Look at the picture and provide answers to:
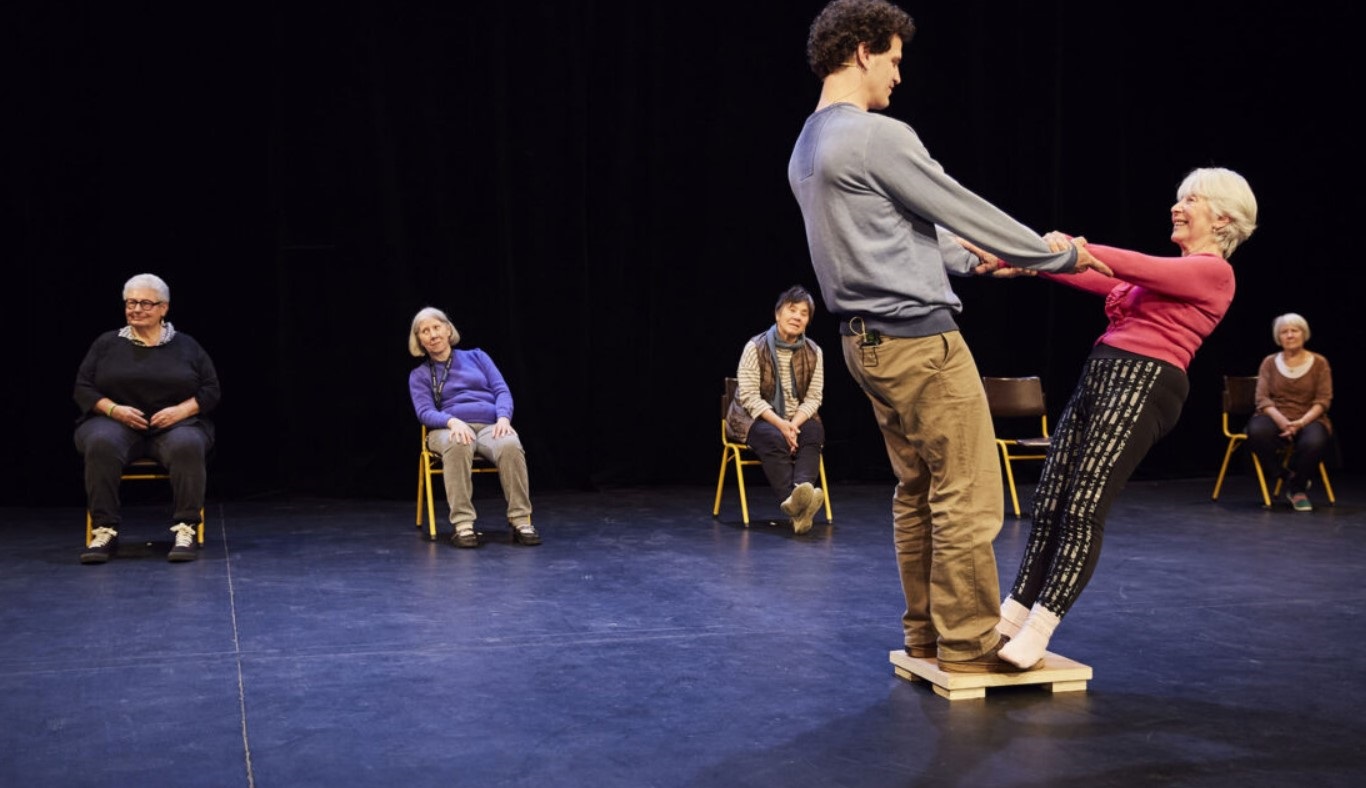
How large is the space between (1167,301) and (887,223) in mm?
747

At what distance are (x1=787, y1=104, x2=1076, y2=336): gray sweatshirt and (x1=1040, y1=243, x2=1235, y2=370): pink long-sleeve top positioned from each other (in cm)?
25

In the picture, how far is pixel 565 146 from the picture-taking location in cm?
725

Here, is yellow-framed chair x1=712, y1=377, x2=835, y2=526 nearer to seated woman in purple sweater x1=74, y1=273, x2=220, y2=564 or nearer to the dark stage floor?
the dark stage floor

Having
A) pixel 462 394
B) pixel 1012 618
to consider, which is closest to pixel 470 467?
pixel 462 394

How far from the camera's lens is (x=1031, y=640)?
309 cm

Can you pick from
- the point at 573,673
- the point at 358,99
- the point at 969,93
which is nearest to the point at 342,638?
the point at 573,673

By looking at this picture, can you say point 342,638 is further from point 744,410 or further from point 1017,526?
point 1017,526

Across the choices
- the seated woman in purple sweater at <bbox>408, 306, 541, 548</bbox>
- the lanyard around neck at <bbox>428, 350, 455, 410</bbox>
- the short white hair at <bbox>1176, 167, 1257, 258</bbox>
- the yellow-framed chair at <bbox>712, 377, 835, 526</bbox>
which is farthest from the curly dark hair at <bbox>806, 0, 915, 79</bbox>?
the lanyard around neck at <bbox>428, 350, 455, 410</bbox>

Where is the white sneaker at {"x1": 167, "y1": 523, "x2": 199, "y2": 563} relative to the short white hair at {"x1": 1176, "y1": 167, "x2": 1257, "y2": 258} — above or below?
below

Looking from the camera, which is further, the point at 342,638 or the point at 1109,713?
the point at 342,638

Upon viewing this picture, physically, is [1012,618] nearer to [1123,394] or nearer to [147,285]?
[1123,394]

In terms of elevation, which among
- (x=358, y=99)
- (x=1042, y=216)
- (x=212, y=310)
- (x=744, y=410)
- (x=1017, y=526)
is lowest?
(x=1017, y=526)

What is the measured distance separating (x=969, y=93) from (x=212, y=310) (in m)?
4.42

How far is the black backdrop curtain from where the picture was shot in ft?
21.8
